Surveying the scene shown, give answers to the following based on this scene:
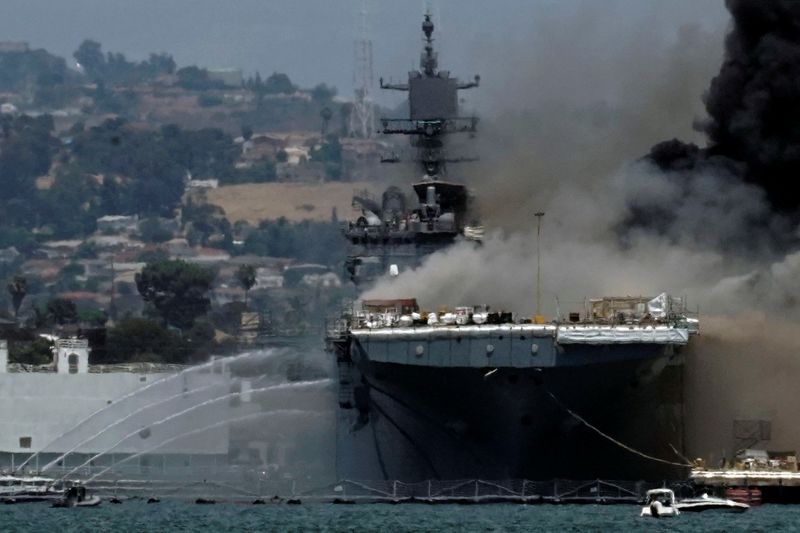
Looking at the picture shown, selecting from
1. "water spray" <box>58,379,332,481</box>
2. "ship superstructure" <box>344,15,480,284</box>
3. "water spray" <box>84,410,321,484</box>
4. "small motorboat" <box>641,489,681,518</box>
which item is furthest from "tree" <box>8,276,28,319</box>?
"small motorboat" <box>641,489,681,518</box>

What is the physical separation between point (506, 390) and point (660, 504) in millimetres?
5811

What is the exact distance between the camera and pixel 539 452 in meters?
77.6

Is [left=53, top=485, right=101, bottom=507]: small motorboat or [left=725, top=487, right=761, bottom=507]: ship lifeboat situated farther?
[left=53, top=485, right=101, bottom=507]: small motorboat

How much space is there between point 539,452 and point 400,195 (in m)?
18.3

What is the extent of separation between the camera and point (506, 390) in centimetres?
7594

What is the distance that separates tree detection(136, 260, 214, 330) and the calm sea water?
90.9 metres

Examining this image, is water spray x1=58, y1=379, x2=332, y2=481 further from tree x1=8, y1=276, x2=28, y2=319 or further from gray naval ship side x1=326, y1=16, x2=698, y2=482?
tree x1=8, y1=276, x2=28, y2=319

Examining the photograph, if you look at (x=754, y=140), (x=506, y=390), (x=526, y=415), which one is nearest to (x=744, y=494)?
(x=526, y=415)

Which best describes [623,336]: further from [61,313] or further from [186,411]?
[61,313]

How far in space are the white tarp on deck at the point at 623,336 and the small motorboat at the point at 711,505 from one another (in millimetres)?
4600

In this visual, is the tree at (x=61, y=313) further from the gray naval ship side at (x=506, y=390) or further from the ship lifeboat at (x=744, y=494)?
the ship lifeboat at (x=744, y=494)

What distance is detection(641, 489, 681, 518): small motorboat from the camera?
72.4m

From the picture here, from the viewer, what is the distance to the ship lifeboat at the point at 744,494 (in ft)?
247

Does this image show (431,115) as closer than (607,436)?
No
